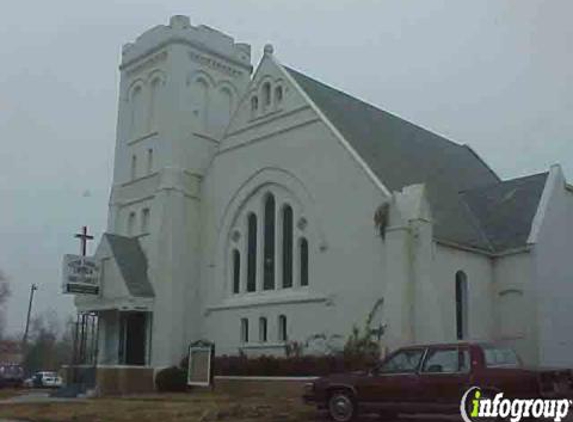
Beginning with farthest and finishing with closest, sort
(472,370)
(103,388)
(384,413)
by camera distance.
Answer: (103,388), (384,413), (472,370)

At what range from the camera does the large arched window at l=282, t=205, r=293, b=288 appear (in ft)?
112

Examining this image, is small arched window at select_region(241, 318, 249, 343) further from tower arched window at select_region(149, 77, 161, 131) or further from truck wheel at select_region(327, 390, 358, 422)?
truck wheel at select_region(327, 390, 358, 422)

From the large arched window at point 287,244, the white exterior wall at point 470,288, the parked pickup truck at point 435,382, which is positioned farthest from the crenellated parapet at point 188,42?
the parked pickup truck at point 435,382

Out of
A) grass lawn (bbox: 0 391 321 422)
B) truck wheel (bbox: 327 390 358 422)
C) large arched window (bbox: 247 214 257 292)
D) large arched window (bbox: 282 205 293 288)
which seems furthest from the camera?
large arched window (bbox: 247 214 257 292)

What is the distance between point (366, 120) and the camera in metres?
37.9

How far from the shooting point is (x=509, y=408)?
15.8 m

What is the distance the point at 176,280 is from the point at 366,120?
1187 cm

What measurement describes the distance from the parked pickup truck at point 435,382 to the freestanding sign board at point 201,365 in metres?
12.7

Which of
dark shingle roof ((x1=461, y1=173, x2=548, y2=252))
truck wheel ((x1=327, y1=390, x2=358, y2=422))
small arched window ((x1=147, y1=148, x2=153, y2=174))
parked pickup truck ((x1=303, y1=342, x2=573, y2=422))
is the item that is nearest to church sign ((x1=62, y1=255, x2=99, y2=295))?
small arched window ((x1=147, y1=148, x2=153, y2=174))

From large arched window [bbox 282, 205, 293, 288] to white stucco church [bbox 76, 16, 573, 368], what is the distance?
9cm

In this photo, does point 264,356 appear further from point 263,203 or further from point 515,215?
point 515,215

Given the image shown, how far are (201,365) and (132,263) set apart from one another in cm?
894

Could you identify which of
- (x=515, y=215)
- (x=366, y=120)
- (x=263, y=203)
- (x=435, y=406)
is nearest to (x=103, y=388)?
(x=263, y=203)

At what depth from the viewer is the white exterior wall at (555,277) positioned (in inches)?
1267
